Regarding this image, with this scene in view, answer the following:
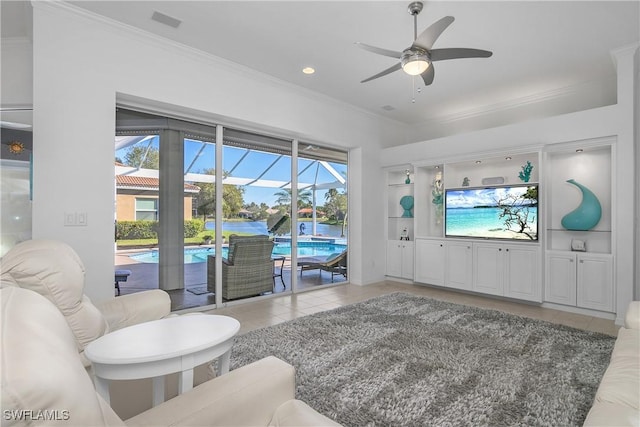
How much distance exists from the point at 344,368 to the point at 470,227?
11.6ft

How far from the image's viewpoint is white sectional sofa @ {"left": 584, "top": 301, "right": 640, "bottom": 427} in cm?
121

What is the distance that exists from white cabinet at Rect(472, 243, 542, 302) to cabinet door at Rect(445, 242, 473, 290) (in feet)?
0.26

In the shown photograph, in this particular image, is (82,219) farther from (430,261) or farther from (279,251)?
(430,261)

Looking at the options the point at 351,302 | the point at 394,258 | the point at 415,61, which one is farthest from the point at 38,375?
the point at 394,258

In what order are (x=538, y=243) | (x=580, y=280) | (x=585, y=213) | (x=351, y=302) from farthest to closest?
(x=351, y=302) < (x=538, y=243) < (x=585, y=213) < (x=580, y=280)

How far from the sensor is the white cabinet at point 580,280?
3.88m

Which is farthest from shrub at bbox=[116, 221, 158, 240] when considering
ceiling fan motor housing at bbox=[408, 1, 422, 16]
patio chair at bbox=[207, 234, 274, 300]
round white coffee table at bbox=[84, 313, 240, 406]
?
ceiling fan motor housing at bbox=[408, 1, 422, 16]

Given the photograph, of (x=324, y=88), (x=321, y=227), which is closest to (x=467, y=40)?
(x=324, y=88)

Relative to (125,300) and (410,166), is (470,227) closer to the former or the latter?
(410,166)

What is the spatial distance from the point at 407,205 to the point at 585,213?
2650mm

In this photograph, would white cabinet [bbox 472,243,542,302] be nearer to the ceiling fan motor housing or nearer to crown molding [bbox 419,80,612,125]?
crown molding [bbox 419,80,612,125]

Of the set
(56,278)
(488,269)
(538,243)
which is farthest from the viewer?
(488,269)

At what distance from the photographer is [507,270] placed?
4.63 m

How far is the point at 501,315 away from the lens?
3.92 metres
